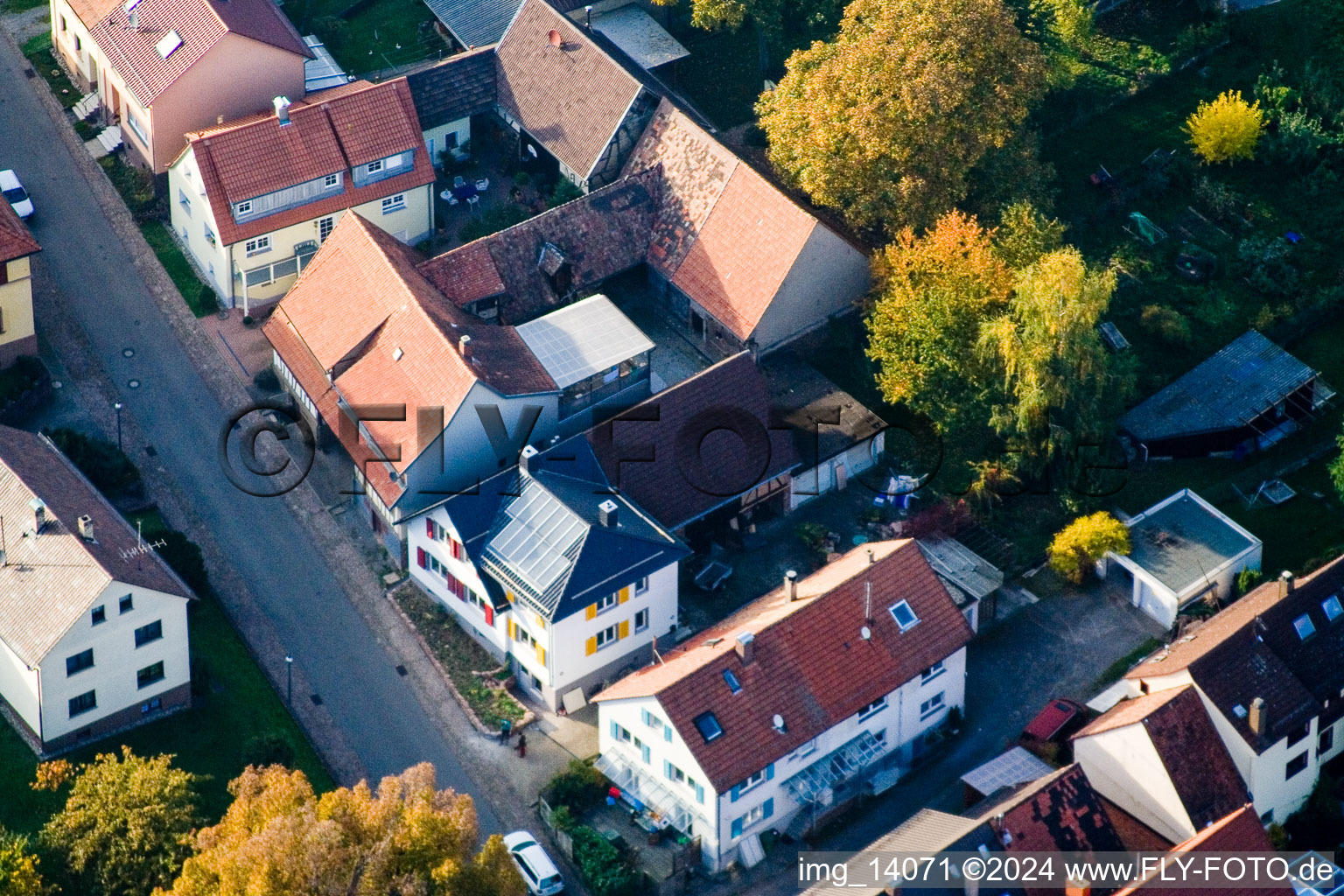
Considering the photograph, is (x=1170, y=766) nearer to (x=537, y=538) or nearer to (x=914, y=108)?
(x=537, y=538)

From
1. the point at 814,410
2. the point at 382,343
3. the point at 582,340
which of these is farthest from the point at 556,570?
the point at 814,410

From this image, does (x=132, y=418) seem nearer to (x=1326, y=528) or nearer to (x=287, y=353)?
(x=287, y=353)

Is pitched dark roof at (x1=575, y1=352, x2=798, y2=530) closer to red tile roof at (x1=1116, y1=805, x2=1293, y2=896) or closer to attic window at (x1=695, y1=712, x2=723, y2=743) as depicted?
attic window at (x1=695, y1=712, x2=723, y2=743)

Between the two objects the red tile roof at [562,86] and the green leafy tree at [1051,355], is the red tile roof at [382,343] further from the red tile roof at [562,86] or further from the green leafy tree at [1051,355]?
the green leafy tree at [1051,355]

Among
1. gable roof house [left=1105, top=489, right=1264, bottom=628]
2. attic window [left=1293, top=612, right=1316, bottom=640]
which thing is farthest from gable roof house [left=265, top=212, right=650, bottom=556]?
attic window [left=1293, top=612, right=1316, bottom=640]

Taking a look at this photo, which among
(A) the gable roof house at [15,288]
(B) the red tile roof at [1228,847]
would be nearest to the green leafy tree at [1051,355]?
(B) the red tile roof at [1228,847]
